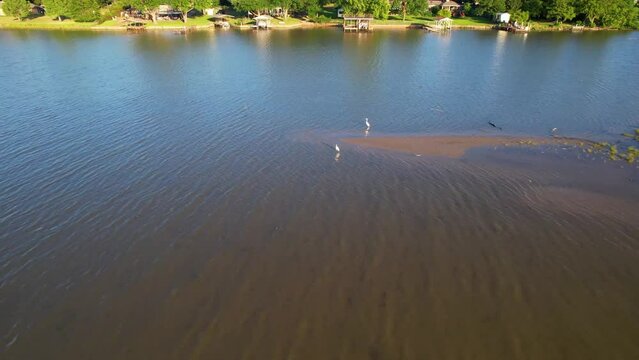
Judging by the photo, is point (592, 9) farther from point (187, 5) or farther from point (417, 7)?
point (187, 5)

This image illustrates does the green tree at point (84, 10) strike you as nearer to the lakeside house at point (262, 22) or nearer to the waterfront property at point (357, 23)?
the lakeside house at point (262, 22)

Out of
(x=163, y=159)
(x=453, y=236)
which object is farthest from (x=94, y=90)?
(x=453, y=236)

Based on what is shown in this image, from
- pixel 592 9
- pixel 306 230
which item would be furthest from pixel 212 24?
pixel 306 230

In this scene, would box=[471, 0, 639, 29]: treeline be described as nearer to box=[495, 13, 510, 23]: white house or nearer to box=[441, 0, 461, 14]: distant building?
box=[495, 13, 510, 23]: white house

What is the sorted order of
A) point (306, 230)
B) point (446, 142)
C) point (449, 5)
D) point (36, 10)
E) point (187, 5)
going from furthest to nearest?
1. point (449, 5)
2. point (36, 10)
3. point (187, 5)
4. point (446, 142)
5. point (306, 230)

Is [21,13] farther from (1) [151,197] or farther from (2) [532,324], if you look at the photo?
(2) [532,324]

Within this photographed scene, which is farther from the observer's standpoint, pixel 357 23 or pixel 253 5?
pixel 253 5

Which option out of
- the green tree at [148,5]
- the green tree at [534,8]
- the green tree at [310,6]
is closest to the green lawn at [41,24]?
the green tree at [148,5]
